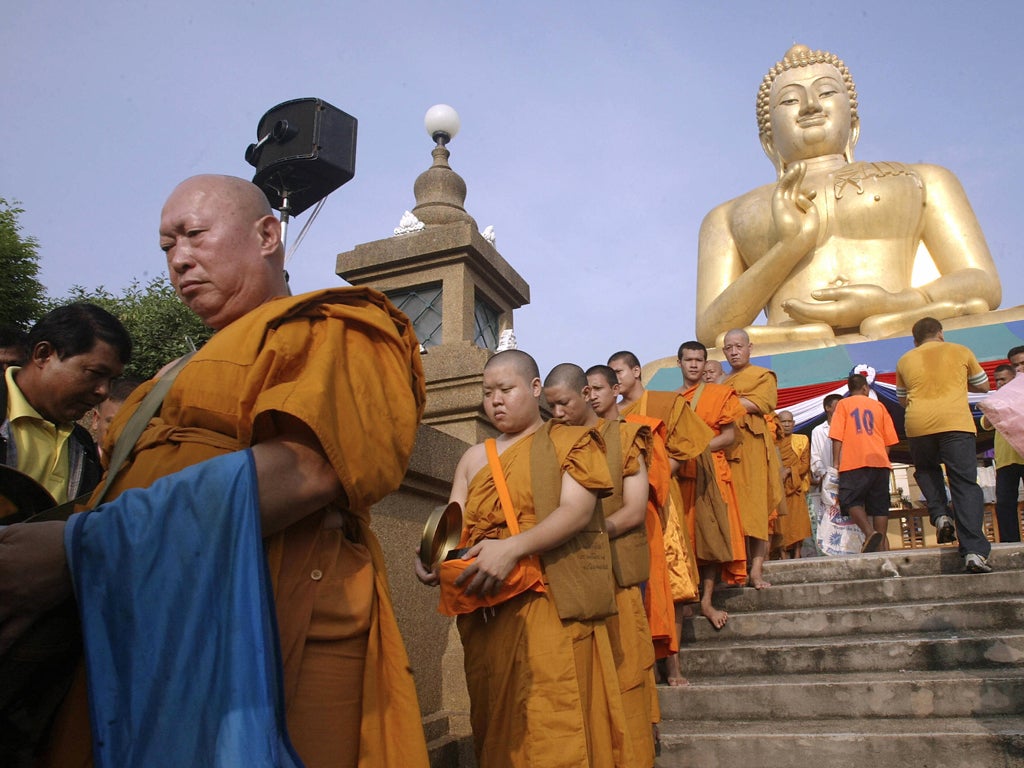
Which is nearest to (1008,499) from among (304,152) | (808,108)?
(304,152)

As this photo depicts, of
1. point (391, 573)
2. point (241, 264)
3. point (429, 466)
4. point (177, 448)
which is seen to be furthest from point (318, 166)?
point (177, 448)

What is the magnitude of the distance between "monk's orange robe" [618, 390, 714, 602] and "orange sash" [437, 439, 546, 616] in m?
1.83

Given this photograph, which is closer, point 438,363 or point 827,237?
point 438,363

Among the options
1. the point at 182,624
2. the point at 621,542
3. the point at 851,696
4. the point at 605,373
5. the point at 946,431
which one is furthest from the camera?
the point at 946,431

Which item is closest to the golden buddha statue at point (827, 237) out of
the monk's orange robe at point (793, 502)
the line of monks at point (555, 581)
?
the monk's orange robe at point (793, 502)

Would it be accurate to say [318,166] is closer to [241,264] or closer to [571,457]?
[571,457]

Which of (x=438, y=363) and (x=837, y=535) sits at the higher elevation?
(x=438, y=363)

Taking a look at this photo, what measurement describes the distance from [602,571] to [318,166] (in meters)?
2.29

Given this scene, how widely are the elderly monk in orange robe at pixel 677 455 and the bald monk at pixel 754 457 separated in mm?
618

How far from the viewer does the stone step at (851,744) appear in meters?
3.30

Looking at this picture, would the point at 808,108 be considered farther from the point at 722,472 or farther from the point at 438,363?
the point at 438,363

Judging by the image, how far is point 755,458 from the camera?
5.40 metres

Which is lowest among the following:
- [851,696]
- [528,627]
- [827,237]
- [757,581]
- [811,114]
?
[851,696]

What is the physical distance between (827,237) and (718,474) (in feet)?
25.2
